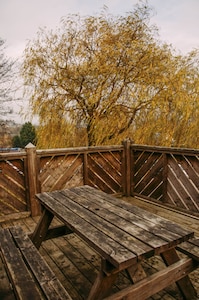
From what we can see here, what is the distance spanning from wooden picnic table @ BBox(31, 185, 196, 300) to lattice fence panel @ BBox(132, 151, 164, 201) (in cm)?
241

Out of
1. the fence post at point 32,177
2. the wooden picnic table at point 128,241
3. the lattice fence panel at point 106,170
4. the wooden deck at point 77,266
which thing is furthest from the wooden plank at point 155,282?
the lattice fence panel at point 106,170

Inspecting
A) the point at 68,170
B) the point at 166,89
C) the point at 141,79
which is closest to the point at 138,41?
the point at 141,79

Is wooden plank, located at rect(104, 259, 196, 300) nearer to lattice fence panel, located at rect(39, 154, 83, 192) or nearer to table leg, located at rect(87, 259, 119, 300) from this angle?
table leg, located at rect(87, 259, 119, 300)

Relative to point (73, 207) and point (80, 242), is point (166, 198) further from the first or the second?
point (73, 207)

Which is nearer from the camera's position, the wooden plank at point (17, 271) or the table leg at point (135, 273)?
the wooden plank at point (17, 271)

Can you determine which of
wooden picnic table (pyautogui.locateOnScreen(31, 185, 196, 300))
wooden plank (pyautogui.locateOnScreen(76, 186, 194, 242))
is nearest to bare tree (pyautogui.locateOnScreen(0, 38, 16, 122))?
wooden picnic table (pyautogui.locateOnScreen(31, 185, 196, 300))

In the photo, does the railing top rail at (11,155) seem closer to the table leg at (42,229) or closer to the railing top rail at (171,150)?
the table leg at (42,229)

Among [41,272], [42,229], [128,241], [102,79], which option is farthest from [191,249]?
[102,79]

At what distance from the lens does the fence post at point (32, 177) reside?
13.6 ft

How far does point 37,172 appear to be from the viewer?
4258 millimetres

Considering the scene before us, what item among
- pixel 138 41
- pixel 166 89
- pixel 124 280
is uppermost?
pixel 138 41

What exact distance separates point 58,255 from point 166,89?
21.4 ft

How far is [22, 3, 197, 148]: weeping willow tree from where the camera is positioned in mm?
7777

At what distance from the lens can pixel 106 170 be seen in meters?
5.00
